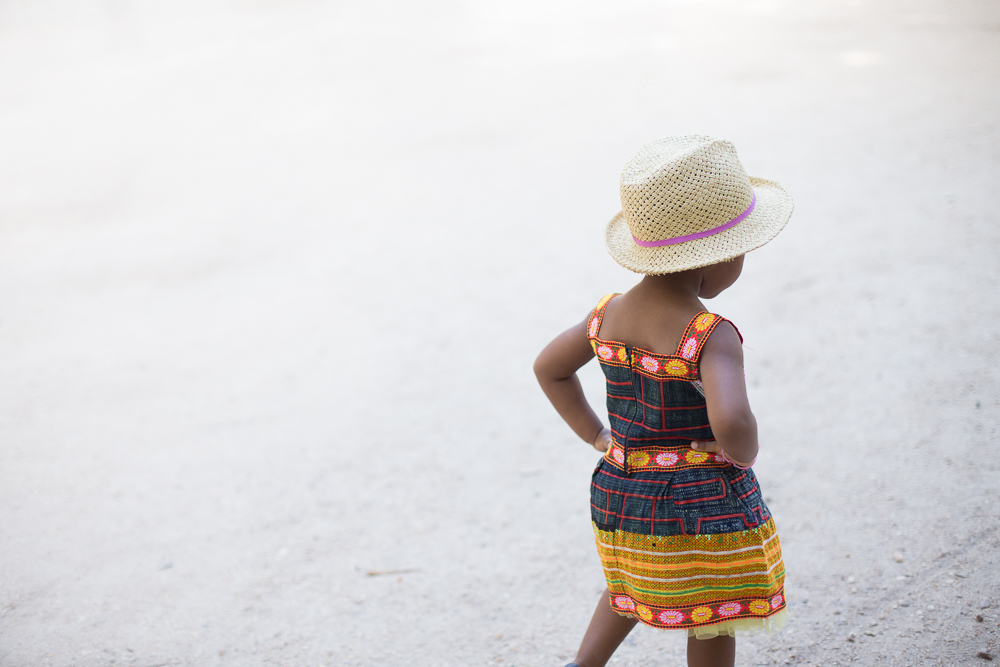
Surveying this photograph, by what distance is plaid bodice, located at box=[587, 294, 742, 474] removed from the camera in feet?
4.90

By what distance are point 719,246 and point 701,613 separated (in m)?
0.77

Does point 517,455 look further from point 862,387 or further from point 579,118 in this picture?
point 579,118

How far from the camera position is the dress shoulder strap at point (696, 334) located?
145cm

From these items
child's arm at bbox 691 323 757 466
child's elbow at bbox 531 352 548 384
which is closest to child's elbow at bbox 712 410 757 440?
child's arm at bbox 691 323 757 466

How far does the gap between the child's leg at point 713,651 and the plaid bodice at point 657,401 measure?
1.33 feet

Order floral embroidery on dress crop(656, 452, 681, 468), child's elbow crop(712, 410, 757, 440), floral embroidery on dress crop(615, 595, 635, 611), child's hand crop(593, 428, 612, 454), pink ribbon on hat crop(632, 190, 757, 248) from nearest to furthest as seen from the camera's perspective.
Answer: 1. child's elbow crop(712, 410, 757, 440)
2. pink ribbon on hat crop(632, 190, 757, 248)
3. floral embroidery on dress crop(656, 452, 681, 468)
4. floral embroidery on dress crop(615, 595, 635, 611)
5. child's hand crop(593, 428, 612, 454)

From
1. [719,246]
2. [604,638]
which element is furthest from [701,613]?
[719,246]

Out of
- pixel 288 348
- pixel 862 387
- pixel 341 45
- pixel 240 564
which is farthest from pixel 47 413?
pixel 341 45

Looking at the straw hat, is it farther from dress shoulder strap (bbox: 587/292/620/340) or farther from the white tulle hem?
the white tulle hem

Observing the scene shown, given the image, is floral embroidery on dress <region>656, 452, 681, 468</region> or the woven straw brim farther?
floral embroidery on dress <region>656, 452, 681, 468</region>

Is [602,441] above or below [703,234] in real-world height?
below

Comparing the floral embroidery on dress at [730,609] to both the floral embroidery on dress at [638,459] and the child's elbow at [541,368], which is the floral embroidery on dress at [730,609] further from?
the child's elbow at [541,368]

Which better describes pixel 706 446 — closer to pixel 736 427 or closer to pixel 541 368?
pixel 736 427

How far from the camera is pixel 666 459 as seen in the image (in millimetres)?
1613
